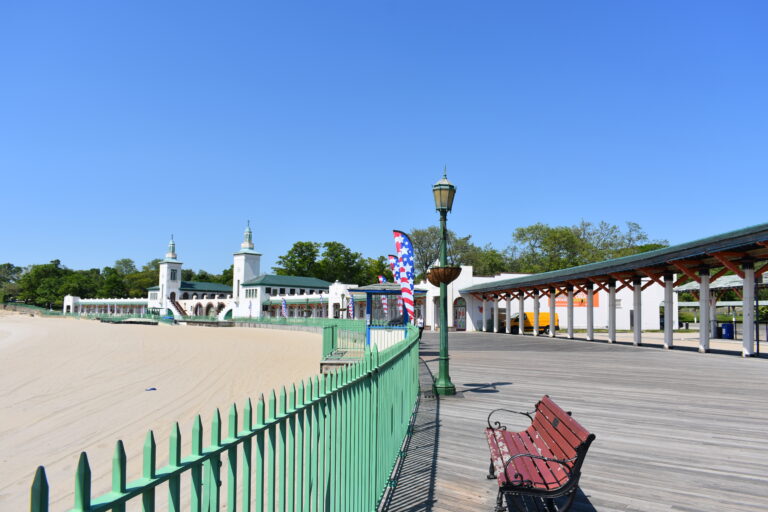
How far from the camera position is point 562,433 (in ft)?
14.4

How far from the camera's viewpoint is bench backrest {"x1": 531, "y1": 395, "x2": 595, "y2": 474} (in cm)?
371

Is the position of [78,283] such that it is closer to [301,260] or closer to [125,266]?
[125,266]

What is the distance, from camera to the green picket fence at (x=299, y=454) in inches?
64.1

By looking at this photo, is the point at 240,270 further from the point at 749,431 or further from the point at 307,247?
the point at 749,431

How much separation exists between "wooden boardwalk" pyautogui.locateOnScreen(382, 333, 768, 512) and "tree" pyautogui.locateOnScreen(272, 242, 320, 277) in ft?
305

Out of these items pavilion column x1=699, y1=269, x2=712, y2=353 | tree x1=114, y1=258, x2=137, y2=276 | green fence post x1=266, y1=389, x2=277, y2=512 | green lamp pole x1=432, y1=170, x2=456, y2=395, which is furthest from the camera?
tree x1=114, y1=258, x2=137, y2=276

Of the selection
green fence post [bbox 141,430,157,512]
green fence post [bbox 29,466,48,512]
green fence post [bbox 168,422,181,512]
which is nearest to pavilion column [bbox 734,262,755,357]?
green fence post [bbox 168,422,181,512]

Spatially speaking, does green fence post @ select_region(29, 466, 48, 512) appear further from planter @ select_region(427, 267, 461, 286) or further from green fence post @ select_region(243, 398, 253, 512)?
planter @ select_region(427, 267, 461, 286)

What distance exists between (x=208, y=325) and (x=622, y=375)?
69808mm

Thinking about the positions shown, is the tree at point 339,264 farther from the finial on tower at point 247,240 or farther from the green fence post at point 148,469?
the green fence post at point 148,469

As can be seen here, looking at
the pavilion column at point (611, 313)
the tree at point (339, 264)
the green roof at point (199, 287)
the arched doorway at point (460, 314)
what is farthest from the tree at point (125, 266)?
the pavilion column at point (611, 313)

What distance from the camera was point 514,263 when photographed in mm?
86375

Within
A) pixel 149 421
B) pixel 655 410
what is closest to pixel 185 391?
pixel 149 421

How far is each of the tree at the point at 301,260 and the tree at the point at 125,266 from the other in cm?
7292
